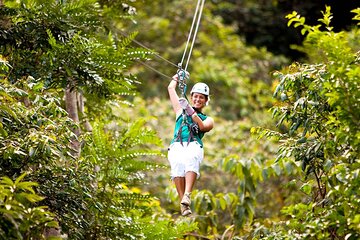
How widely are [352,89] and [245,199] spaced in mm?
4032

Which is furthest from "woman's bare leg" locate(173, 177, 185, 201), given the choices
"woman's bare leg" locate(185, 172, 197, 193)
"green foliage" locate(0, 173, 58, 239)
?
"green foliage" locate(0, 173, 58, 239)

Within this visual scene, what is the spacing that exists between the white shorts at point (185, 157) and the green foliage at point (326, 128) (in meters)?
0.63

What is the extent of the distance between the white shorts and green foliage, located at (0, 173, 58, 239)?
1537 mm

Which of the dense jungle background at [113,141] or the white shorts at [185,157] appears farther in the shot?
the white shorts at [185,157]

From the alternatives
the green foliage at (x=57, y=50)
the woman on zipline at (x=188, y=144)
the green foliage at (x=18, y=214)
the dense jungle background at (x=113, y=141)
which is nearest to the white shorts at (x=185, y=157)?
the woman on zipline at (x=188, y=144)

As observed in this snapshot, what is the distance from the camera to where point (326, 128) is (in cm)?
565

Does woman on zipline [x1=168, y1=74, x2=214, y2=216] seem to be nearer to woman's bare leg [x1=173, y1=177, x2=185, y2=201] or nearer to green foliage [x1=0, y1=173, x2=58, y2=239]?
woman's bare leg [x1=173, y1=177, x2=185, y2=201]

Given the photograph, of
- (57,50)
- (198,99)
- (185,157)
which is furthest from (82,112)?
(185,157)

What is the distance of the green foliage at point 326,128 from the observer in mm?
4809

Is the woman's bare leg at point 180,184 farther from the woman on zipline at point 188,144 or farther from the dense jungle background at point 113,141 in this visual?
the dense jungle background at point 113,141

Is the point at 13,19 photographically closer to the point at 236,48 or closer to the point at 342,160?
the point at 342,160

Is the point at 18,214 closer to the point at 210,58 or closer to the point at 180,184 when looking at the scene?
the point at 180,184

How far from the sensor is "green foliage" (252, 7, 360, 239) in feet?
15.8

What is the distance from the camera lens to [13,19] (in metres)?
6.66
